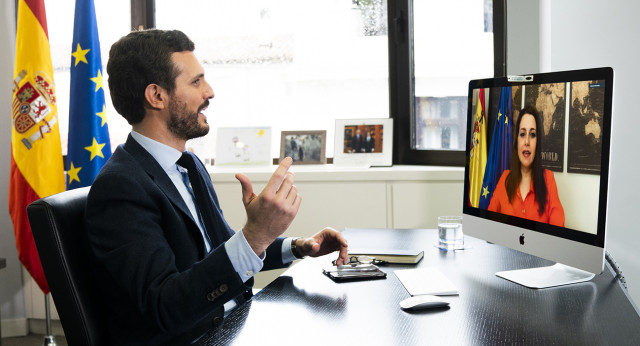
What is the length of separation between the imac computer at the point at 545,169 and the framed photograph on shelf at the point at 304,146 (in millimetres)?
1669

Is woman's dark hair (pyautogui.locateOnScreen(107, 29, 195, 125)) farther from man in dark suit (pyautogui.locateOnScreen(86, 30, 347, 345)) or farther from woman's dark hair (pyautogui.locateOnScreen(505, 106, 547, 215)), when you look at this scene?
woman's dark hair (pyautogui.locateOnScreen(505, 106, 547, 215))

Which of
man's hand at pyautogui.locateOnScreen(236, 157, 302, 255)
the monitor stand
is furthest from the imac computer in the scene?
man's hand at pyautogui.locateOnScreen(236, 157, 302, 255)

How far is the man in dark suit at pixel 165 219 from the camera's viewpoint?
1.29 metres

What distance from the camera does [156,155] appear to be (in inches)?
63.6

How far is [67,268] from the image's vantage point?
1342mm

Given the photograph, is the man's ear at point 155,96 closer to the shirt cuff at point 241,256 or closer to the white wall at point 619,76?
the shirt cuff at point 241,256

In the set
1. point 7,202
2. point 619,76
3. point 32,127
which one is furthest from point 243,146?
point 619,76

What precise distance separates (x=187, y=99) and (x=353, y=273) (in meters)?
0.62

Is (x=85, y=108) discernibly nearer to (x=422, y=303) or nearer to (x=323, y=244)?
(x=323, y=244)

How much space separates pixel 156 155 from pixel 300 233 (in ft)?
5.48

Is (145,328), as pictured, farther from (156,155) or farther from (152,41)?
(152,41)

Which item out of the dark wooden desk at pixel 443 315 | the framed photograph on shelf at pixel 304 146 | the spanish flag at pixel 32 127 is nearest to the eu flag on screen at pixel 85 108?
the spanish flag at pixel 32 127

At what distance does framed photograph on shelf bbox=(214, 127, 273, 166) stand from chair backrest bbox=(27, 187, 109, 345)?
6.80 feet

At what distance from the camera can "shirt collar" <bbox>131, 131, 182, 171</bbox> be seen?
5.31 feet
